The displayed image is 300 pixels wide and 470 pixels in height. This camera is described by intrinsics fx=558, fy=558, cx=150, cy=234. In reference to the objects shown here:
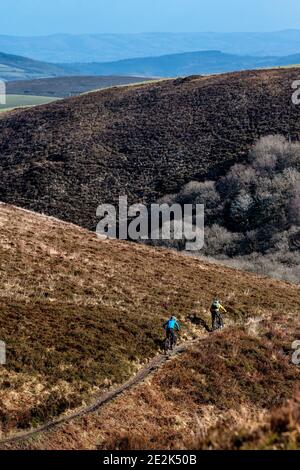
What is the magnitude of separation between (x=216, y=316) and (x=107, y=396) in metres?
8.50

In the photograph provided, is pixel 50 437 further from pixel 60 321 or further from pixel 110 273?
pixel 110 273

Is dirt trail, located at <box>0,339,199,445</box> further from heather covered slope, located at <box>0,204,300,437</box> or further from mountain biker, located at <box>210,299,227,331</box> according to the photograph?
mountain biker, located at <box>210,299,227,331</box>

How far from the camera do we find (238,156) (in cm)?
7031

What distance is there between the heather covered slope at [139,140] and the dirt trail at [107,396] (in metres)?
41.7

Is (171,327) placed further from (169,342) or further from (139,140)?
(139,140)

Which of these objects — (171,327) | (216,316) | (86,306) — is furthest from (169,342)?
(86,306)

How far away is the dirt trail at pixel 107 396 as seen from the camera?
1639 cm

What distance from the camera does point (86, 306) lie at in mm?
26141

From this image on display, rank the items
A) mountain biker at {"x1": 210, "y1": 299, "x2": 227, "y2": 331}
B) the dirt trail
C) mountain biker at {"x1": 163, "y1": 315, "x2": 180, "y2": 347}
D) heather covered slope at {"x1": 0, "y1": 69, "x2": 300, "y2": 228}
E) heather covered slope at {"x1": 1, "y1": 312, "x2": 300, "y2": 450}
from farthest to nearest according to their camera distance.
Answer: heather covered slope at {"x1": 0, "y1": 69, "x2": 300, "y2": 228}
mountain biker at {"x1": 210, "y1": 299, "x2": 227, "y2": 331}
mountain biker at {"x1": 163, "y1": 315, "x2": 180, "y2": 347}
the dirt trail
heather covered slope at {"x1": 1, "y1": 312, "x2": 300, "y2": 450}

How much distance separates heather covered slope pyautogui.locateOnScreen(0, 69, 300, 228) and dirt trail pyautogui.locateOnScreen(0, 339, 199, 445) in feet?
137

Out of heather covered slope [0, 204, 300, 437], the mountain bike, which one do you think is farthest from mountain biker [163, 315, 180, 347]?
heather covered slope [0, 204, 300, 437]

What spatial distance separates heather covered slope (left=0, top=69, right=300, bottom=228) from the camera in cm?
7038
